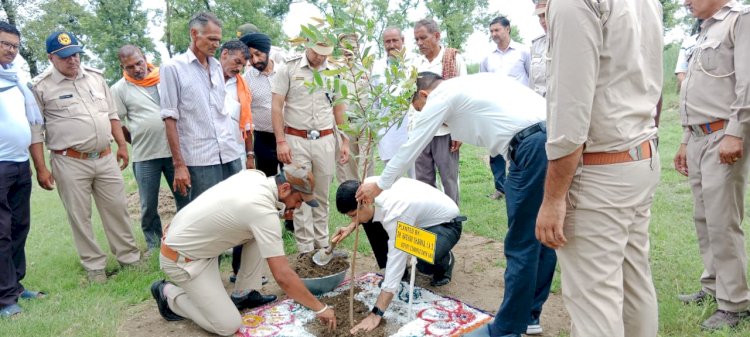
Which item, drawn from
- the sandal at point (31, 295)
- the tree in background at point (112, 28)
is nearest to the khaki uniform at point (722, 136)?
the sandal at point (31, 295)

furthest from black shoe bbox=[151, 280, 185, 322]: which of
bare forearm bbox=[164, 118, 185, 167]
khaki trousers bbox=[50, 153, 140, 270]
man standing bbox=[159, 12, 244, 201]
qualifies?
khaki trousers bbox=[50, 153, 140, 270]

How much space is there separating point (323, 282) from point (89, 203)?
233 centimetres

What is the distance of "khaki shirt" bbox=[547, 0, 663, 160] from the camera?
5.90 feet

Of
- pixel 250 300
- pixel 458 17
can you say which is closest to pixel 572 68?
pixel 250 300

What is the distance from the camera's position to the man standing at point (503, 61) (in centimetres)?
637

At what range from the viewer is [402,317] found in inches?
142

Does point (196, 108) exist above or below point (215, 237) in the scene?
above

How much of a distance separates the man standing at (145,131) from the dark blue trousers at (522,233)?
351 cm

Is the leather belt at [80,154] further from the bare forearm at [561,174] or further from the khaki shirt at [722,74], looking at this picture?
the khaki shirt at [722,74]

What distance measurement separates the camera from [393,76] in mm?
3076

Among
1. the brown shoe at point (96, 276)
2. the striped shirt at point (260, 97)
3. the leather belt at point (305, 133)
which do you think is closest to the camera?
the brown shoe at point (96, 276)

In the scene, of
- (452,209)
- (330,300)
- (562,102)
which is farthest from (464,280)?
(562,102)

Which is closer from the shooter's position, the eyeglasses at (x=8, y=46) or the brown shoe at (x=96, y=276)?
the eyeglasses at (x=8, y=46)

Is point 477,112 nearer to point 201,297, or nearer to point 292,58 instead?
point 201,297
